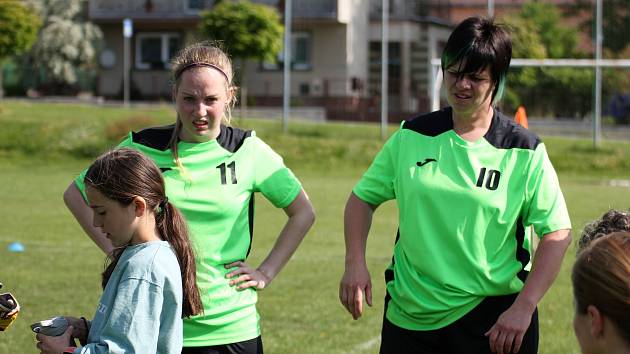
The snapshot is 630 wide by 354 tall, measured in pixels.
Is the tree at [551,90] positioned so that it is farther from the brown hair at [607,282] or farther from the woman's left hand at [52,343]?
the brown hair at [607,282]

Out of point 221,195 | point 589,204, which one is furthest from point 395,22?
point 221,195

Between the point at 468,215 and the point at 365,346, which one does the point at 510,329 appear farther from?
the point at 365,346

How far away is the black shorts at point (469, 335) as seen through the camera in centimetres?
394

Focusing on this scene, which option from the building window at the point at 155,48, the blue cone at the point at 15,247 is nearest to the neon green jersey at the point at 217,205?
the blue cone at the point at 15,247

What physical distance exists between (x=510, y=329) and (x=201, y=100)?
1.46 meters

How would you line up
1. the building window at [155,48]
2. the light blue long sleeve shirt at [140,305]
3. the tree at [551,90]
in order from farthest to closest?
1. the building window at [155,48]
2. the tree at [551,90]
3. the light blue long sleeve shirt at [140,305]

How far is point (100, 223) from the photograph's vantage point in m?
3.38

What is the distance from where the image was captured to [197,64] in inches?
167

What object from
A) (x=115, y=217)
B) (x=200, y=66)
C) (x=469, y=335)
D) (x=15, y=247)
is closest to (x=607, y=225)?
(x=469, y=335)

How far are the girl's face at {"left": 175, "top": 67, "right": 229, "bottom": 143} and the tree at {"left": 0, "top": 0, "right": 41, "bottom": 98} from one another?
3047 cm

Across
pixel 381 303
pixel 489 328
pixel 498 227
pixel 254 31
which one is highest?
pixel 254 31

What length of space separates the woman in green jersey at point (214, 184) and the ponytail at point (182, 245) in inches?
19.9

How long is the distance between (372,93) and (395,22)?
9.96ft

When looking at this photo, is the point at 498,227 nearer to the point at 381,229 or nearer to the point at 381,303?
the point at 381,303
